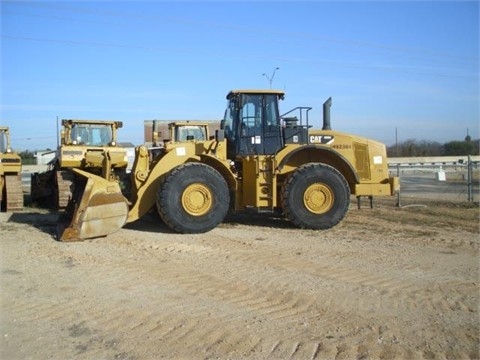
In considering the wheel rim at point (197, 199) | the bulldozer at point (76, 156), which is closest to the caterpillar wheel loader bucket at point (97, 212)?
the wheel rim at point (197, 199)

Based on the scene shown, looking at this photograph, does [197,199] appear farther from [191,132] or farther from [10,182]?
[191,132]

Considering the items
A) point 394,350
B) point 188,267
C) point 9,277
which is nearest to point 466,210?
point 188,267

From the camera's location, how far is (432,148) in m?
65.1

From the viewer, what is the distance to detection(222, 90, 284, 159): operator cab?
10422 millimetres

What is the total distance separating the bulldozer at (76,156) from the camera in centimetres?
1313

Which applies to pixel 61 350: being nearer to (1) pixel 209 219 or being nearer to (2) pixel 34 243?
(2) pixel 34 243

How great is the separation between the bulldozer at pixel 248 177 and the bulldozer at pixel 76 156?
353 cm

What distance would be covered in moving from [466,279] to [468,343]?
7.05 ft

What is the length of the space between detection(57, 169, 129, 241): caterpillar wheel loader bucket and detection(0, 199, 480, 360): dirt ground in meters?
0.21

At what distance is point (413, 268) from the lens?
6.77 meters

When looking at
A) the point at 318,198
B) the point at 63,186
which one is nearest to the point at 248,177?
the point at 318,198

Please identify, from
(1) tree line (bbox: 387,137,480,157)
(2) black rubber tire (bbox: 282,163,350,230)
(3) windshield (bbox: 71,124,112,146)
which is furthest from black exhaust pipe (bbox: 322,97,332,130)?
(1) tree line (bbox: 387,137,480,157)

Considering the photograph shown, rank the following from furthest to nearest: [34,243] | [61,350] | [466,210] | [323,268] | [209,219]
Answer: [466,210]
[209,219]
[34,243]
[323,268]
[61,350]

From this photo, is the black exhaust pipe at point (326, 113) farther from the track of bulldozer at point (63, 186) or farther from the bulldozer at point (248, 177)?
the track of bulldozer at point (63, 186)
